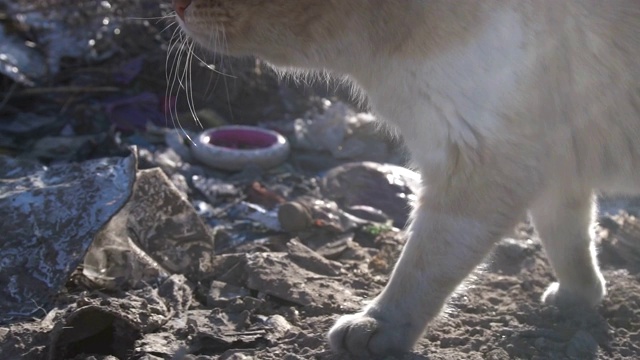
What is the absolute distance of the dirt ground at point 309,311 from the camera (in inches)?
112

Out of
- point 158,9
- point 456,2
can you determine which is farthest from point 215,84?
point 456,2

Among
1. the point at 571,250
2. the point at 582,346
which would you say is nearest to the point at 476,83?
the point at 582,346

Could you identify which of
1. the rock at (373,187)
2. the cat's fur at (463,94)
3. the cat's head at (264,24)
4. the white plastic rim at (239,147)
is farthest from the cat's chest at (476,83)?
the white plastic rim at (239,147)

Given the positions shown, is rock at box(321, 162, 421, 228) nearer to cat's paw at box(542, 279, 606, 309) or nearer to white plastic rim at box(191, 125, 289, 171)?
white plastic rim at box(191, 125, 289, 171)

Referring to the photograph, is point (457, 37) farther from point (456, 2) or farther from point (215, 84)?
point (215, 84)


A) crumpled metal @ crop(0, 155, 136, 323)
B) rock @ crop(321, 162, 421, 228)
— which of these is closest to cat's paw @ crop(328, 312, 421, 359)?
crumpled metal @ crop(0, 155, 136, 323)

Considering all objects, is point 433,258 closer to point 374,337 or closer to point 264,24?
point 374,337

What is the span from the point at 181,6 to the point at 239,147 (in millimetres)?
2385

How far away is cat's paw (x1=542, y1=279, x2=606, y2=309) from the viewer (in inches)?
130

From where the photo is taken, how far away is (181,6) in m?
2.87

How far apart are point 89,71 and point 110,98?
28 centimetres

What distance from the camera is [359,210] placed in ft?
14.9

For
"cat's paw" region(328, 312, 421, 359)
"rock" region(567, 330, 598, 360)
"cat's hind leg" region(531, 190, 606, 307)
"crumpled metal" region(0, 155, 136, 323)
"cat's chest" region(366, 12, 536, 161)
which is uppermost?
"cat's hind leg" region(531, 190, 606, 307)

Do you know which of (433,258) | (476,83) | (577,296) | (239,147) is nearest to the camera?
(476,83)
